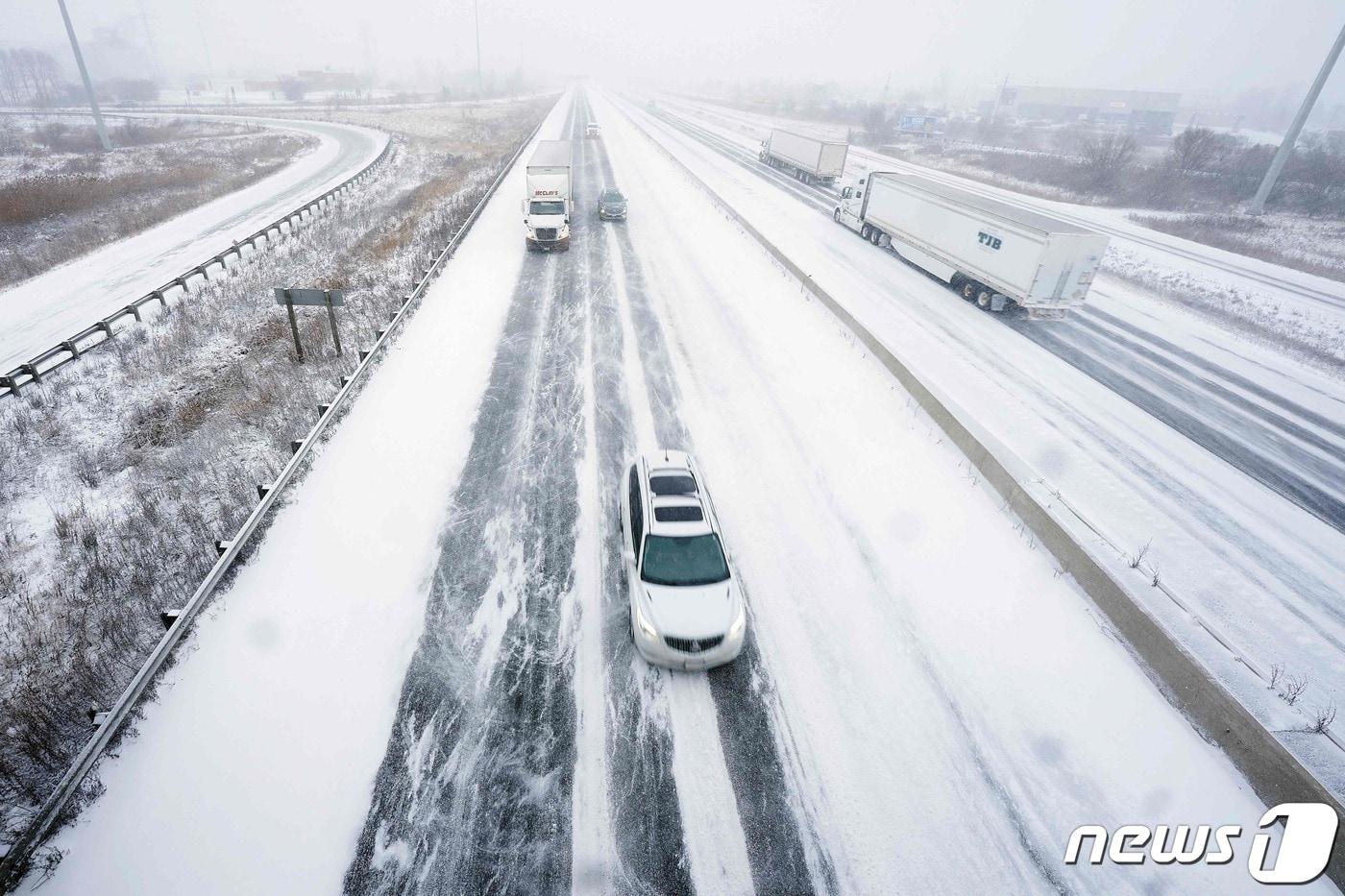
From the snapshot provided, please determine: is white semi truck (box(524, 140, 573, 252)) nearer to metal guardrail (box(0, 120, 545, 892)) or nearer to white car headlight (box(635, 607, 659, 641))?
metal guardrail (box(0, 120, 545, 892))

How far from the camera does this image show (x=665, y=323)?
60.9 ft

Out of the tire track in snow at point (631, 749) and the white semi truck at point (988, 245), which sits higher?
the white semi truck at point (988, 245)

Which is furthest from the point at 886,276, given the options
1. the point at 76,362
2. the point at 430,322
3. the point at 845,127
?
the point at 845,127

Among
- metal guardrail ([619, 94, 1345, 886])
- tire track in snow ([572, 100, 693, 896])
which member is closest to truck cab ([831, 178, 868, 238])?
metal guardrail ([619, 94, 1345, 886])

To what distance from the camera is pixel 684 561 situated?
27.5ft

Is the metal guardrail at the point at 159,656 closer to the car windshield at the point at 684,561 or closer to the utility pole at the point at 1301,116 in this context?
the car windshield at the point at 684,561

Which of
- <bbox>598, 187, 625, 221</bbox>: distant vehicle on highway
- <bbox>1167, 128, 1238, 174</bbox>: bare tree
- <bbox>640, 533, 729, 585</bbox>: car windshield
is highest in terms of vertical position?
<bbox>1167, 128, 1238, 174</bbox>: bare tree

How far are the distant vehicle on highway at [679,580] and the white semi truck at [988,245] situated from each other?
15.6 m

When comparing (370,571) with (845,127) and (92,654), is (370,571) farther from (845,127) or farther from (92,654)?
(845,127)

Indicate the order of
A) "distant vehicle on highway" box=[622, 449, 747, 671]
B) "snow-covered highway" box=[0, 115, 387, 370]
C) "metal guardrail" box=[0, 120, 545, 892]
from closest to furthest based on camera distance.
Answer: "metal guardrail" box=[0, 120, 545, 892] < "distant vehicle on highway" box=[622, 449, 747, 671] < "snow-covered highway" box=[0, 115, 387, 370]

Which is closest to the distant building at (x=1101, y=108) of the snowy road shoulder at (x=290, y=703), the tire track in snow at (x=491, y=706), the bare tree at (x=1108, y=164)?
the bare tree at (x=1108, y=164)

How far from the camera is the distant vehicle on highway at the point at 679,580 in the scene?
777 centimetres

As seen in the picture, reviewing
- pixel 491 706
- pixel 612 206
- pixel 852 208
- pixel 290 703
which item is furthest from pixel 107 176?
pixel 491 706

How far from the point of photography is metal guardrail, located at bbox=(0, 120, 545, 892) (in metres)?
5.74
